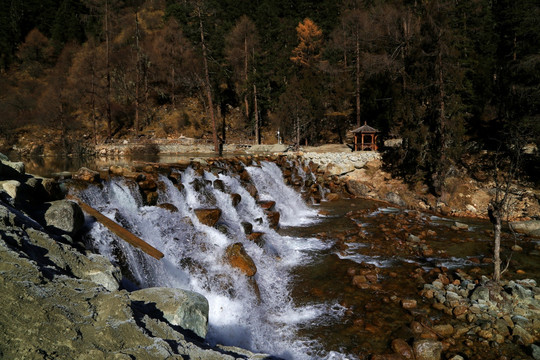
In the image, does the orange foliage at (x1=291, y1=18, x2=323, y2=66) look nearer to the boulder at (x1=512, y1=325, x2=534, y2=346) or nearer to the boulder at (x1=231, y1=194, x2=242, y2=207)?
the boulder at (x1=231, y1=194, x2=242, y2=207)

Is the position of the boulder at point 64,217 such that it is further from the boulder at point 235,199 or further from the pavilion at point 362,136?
the pavilion at point 362,136

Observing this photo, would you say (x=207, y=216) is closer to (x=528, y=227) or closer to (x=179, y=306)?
(x=179, y=306)

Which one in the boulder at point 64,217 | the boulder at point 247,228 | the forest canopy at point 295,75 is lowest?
the boulder at point 247,228

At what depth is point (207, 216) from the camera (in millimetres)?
9414

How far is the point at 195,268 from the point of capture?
7648 mm

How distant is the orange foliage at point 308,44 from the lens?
35406 mm

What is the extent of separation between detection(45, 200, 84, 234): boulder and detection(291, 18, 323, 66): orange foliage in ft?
110

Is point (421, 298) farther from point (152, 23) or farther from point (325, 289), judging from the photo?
point (152, 23)

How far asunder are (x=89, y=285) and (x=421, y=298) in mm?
7272

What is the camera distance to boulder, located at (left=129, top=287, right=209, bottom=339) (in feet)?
12.5

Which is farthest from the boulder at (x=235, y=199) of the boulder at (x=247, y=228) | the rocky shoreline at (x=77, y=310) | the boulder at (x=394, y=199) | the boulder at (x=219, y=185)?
the boulder at (x=394, y=199)

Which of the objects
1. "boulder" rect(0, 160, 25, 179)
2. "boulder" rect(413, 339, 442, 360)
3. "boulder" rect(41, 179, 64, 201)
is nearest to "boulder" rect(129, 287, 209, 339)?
"boulder" rect(41, 179, 64, 201)

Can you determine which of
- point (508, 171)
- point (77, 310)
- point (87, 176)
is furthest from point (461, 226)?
point (87, 176)

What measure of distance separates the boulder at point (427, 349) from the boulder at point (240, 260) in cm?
408
